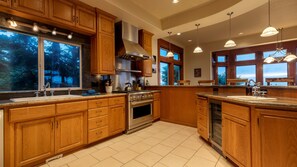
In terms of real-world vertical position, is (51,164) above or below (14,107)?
below

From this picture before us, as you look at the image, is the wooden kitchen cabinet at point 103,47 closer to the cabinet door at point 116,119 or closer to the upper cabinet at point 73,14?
the upper cabinet at point 73,14

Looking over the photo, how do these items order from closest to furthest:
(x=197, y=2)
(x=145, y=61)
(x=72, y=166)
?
(x=72, y=166) < (x=197, y=2) < (x=145, y=61)

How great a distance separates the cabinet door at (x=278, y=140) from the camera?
1312 mm

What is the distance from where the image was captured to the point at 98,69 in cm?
300

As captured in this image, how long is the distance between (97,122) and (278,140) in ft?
8.44

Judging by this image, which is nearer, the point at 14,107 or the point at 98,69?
the point at 14,107

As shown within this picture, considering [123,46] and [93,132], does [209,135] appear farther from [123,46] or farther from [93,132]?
[123,46]

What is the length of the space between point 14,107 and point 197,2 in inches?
156

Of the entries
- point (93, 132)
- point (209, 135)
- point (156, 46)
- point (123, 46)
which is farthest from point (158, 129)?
A: point (156, 46)

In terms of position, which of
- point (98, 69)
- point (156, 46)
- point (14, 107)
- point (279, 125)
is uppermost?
point (156, 46)

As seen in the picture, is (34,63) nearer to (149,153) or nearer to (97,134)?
(97,134)

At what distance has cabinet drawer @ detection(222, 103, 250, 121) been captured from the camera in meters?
1.62

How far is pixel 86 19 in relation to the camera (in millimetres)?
2775

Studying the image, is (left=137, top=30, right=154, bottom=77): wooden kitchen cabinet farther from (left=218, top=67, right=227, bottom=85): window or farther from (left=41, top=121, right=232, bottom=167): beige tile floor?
(left=218, top=67, right=227, bottom=85): window
